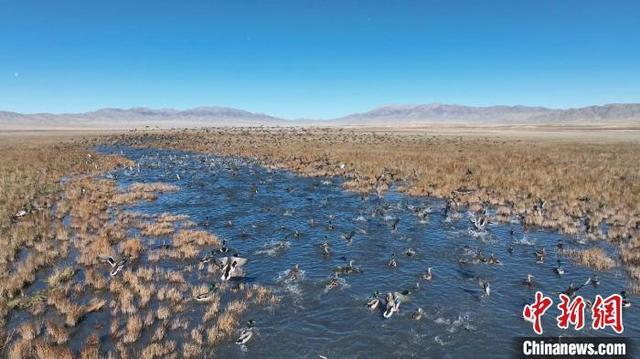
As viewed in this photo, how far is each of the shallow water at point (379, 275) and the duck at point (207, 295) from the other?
1751mm

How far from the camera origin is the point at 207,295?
1429cm

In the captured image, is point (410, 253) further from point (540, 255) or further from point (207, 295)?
point (207, 295)

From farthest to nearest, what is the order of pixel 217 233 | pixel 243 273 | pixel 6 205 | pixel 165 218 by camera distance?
pixel 6 205 → pixel 165 218 → pixel 217 233 → pixel 243 273

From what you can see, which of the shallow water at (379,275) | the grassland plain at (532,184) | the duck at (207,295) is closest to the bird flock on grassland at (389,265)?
the duck at (207,295)

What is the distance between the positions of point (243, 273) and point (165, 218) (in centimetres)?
1122

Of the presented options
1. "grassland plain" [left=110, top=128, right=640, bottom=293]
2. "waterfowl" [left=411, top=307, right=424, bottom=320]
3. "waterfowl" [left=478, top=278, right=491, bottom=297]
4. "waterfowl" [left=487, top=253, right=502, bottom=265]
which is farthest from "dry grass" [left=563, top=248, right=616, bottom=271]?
"waterfowl" [left=411, top=307, right=424, bottom=320]

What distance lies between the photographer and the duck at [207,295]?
14.1 m

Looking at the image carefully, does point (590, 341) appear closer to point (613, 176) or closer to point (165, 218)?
point (165, 218)

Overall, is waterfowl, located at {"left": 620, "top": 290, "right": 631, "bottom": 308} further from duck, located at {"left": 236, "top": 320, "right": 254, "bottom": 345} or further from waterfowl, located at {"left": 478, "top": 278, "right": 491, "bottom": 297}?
duck, located at {"left": 236, "top": 320, "right": 254, "bottom": 345}

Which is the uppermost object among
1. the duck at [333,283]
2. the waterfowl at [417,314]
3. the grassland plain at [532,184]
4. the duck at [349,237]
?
the grassland plain at [532,184]

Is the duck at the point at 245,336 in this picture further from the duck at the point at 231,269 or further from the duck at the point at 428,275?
the duck at the point at 428,275

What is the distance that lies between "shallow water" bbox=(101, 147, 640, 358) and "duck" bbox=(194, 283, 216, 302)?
5.74 ft

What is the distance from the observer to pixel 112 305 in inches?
540

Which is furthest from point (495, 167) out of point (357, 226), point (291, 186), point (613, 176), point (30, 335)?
point (30, 335)
